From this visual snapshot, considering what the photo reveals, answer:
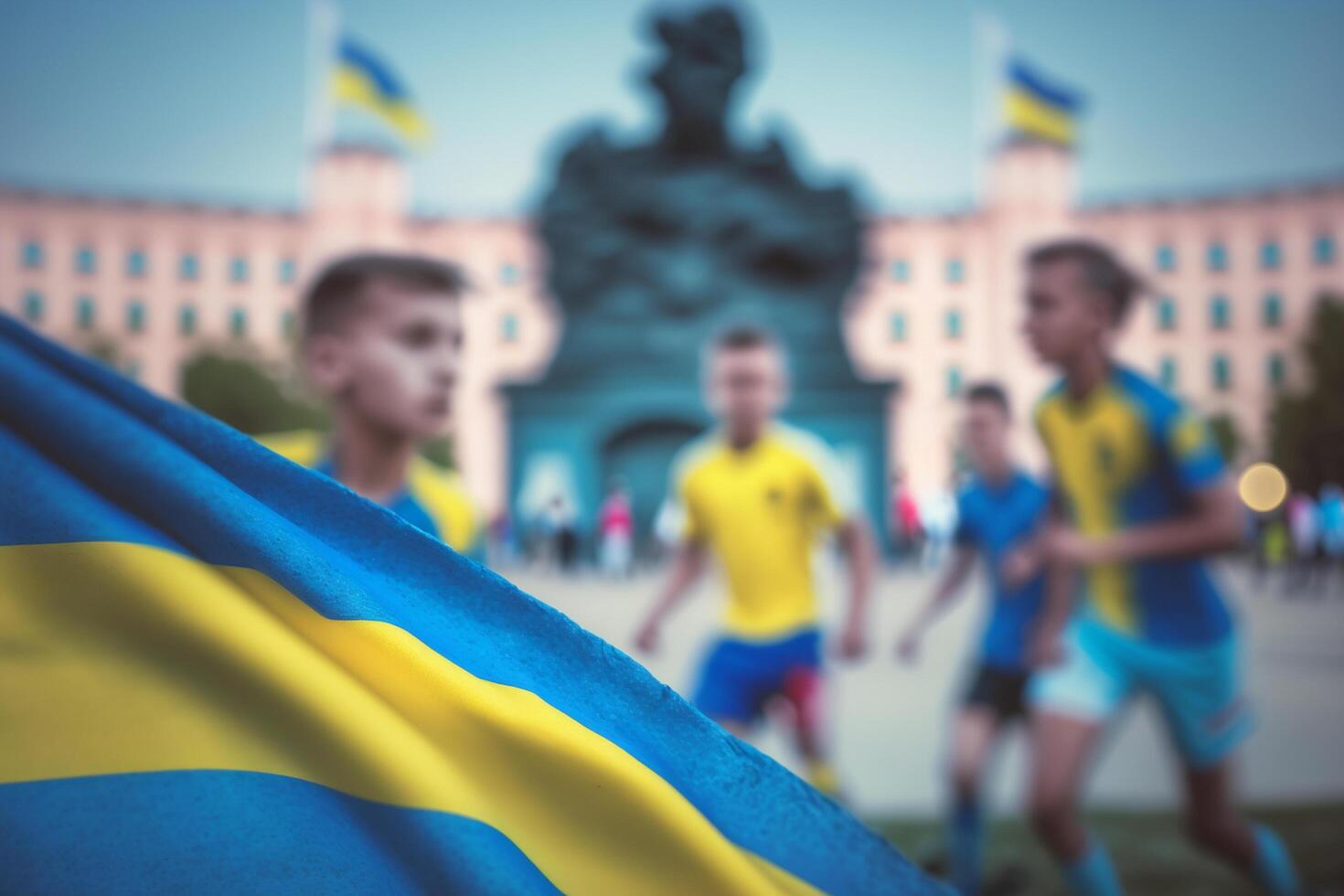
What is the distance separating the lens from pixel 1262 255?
50.8 meters

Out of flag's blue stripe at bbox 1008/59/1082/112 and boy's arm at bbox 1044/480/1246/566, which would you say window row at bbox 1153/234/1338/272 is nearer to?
flag's blue stripe at bbox 1008/59/1082/112

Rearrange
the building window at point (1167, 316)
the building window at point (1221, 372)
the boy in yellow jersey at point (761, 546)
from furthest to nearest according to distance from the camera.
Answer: the building window at point (1221, 372) → the building window at point (1167, 316) → the boy in yellow jersey at point (761, 546)

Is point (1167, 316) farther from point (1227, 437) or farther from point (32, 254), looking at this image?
point (32, 254)

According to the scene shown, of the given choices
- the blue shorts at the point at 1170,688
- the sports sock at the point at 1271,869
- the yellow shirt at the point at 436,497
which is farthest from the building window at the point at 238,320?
the sports sock at the point at 1271,869

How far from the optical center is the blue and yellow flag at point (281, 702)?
70 cm

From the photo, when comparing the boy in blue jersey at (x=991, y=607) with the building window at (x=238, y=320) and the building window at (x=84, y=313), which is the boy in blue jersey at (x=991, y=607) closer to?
the building window at (x=84, y=313)

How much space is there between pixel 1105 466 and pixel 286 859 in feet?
9.00

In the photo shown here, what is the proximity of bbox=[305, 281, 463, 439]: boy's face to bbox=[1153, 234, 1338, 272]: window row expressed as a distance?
173ft

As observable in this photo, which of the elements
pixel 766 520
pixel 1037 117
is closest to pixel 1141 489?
pixel 766 520

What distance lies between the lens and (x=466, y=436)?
5762cm

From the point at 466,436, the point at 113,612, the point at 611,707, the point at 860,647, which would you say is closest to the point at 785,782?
the point at 611,707

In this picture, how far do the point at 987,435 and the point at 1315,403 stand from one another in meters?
37.4

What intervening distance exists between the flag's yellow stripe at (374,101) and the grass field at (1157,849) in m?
22.7

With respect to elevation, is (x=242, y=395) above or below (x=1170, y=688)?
below
